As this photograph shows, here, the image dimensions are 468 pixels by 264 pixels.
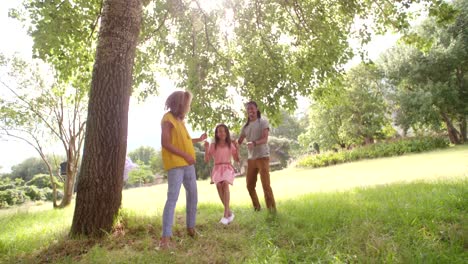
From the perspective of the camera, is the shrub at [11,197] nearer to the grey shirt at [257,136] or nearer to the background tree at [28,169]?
the grey shirt at [257,136]

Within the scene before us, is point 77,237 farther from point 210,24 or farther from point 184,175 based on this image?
point 210,24

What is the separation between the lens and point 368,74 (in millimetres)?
32594

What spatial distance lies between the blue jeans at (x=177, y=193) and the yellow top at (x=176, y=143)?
0.10 meters

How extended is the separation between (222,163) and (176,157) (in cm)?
196

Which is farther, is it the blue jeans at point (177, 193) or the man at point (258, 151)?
the man at point (258, 151)

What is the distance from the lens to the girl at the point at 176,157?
164 inches

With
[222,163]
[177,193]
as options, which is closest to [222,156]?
[222,163]

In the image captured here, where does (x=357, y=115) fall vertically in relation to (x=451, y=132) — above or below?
above

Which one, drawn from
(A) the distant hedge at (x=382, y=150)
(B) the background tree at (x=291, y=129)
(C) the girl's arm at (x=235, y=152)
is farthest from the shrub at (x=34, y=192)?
(B) the background tree at (x=291, y=129)

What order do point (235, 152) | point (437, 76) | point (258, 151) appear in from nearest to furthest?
1. point (258, 151)
2. point (235, 152)
3. point (437, 76)

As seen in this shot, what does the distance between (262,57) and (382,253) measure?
20.1 feet

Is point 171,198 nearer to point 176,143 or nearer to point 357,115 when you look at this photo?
point 176,143

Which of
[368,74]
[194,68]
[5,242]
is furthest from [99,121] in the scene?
[368,74]

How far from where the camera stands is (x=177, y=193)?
4234mm
